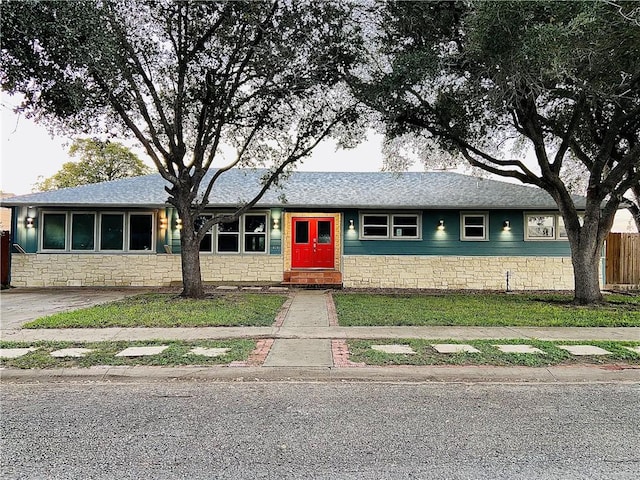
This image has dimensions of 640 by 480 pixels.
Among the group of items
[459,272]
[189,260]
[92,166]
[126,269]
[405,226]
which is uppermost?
[92,166]

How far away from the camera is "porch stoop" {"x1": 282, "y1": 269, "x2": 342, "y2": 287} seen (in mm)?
14234

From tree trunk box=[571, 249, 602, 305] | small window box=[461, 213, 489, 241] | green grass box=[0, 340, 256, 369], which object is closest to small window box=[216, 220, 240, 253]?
small window box=[461, 213, 489, 241]

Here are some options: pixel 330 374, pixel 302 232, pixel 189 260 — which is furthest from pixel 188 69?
pixel 330 374

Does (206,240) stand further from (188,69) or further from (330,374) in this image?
(330,374)

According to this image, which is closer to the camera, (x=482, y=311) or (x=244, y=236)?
(x=482, y=311)

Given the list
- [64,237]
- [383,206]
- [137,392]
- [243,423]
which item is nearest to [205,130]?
[383,206]

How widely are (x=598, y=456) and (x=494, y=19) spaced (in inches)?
258

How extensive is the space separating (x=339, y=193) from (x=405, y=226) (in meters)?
2.64

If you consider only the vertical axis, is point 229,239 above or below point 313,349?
above

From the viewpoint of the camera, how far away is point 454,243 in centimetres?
1453

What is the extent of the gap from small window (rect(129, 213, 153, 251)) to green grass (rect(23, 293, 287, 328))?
12.5 feet

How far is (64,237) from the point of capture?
47.6 ft

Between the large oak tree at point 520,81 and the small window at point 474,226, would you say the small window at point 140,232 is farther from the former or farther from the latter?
the small window at point 474,226

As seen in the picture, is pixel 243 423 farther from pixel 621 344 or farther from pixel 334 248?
pixel 334 248
